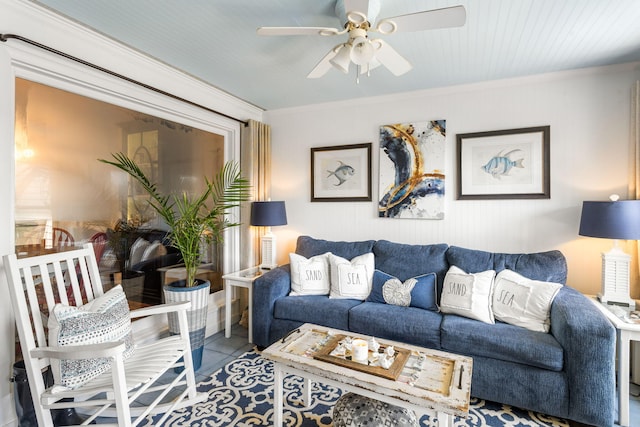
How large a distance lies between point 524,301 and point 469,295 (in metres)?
0.35

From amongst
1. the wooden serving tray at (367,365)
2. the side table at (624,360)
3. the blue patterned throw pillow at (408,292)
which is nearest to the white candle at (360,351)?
the wooden serving tray at (367,365)

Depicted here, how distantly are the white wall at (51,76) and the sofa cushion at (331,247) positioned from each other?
1.78 metres

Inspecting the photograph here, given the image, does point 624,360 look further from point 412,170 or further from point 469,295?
point 412,170

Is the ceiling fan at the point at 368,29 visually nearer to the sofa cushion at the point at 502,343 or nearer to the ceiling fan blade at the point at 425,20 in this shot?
the ceiling fan blade at the point at 425,20

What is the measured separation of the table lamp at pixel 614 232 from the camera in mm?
2084

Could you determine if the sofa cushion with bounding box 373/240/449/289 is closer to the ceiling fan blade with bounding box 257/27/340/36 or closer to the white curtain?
the white curtain

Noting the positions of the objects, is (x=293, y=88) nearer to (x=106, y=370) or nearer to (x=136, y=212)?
(x=136, y=212)

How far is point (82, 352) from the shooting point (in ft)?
4.64

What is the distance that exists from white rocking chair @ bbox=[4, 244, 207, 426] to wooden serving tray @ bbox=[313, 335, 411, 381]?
0.91 m

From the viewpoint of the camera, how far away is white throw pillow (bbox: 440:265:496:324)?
2252 millimetres

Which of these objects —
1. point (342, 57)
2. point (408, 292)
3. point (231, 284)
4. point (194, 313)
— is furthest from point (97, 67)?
point (408, 292)

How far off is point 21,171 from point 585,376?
3.62 metres

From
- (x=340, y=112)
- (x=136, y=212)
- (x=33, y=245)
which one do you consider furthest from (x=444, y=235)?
(x=33, y=245)

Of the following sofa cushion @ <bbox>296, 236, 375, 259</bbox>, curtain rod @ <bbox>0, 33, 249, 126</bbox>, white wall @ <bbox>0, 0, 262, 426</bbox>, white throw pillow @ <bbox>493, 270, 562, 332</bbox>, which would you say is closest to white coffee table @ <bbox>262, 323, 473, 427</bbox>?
white throw pillow @ <bbox>493, 270, 562, 332</bbox>
